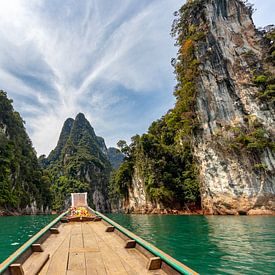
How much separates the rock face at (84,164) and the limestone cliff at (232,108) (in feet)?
216

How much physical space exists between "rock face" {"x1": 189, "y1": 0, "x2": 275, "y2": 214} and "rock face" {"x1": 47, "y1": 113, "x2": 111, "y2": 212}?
65830 mm

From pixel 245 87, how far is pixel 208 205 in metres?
15.4

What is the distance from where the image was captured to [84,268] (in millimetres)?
3326

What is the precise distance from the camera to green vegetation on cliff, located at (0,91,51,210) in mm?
45094

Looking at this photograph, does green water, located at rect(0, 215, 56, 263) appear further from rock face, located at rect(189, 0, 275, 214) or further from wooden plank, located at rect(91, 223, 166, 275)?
rock face, located at rect(189, 0, 275, 214)

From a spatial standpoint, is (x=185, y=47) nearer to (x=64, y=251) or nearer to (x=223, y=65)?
(x=223, y=65)

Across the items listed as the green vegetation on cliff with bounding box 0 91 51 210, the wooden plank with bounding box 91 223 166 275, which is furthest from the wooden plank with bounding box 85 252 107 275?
the green vegetation on cliff with bounding box 0 91 51 210

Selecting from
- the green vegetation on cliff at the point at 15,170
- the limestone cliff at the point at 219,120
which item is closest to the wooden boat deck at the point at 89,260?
the limestone cliff at the point at 219,120

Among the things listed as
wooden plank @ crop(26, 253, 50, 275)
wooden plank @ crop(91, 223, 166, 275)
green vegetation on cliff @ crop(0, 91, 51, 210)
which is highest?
green vegetation on cliff @ crop(0, 91, 51, 210)

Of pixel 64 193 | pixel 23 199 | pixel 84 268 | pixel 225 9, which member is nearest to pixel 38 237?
pixel 84 268

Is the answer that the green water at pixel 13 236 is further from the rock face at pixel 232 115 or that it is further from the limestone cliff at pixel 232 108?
the limestone cliff at pixel 232 108

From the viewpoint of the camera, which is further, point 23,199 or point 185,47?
point 23,199

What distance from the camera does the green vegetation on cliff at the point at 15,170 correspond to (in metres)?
45.1

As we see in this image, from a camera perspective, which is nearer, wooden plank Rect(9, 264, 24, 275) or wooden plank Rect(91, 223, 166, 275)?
wooden plank Rect(9, 264, 24, 275)
